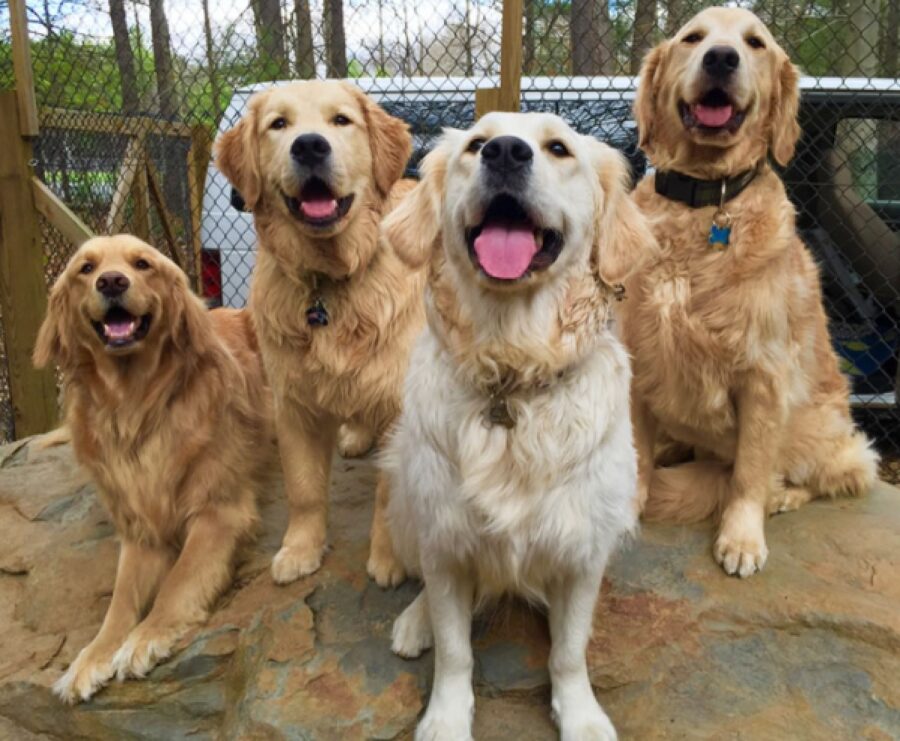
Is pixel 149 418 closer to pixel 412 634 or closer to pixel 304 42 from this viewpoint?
pixel 412 634

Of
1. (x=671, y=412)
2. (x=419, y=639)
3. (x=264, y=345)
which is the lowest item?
(x=419, y=639)

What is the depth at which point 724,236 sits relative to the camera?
2.37 m

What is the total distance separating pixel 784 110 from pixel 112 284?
232 cm

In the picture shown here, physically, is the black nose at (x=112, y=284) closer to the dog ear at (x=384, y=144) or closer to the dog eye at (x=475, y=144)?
the dog ear at (x=384, y=144)

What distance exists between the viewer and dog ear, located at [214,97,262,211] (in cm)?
252

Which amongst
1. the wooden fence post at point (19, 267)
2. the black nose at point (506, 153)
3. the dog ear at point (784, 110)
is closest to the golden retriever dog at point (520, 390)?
the black nose at point (506, 153)

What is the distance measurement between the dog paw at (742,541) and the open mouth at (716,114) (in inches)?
48.1

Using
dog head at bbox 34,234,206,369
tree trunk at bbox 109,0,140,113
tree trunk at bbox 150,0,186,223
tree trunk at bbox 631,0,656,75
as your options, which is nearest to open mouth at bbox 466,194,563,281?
dog head at bbox 34,234,206,369

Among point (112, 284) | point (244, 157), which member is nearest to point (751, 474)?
point (244, 157)

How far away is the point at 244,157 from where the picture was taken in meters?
2.54

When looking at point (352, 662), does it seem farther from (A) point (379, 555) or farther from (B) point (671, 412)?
(B) point (671, 412)

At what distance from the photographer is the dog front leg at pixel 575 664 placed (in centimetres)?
188

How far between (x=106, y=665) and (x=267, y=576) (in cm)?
54

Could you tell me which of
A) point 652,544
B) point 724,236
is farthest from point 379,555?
point 724,236
